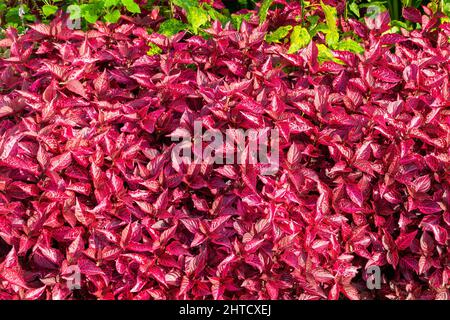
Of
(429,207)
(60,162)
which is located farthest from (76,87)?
(429,207)

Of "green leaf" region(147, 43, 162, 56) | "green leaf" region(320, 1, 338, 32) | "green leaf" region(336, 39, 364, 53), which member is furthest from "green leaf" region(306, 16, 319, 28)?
"green leaf" region(147, 43, 162, 56)

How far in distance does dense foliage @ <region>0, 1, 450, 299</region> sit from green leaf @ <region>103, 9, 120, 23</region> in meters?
0.22

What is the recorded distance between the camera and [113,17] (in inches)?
95.2

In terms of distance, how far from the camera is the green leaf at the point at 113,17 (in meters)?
2.41

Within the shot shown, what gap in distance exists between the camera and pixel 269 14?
2529mm

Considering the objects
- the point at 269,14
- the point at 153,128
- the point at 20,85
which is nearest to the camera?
the point at 153,128

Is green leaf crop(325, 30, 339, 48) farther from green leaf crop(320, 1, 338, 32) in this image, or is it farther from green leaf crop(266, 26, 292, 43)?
green leaf crop(266, 26, 292, 43)

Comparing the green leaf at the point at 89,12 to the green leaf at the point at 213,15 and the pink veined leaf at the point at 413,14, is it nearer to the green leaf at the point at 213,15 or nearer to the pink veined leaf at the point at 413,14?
the green leaf at the point at 213,15

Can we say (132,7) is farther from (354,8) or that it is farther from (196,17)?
(354,8)

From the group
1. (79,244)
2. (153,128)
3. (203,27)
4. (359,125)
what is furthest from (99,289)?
(203,27)

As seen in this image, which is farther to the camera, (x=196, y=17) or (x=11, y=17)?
(x=11, y=17)

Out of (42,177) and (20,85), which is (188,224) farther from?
(20,85)

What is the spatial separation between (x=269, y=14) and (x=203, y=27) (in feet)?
0.85

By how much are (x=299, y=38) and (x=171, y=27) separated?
0.48m
